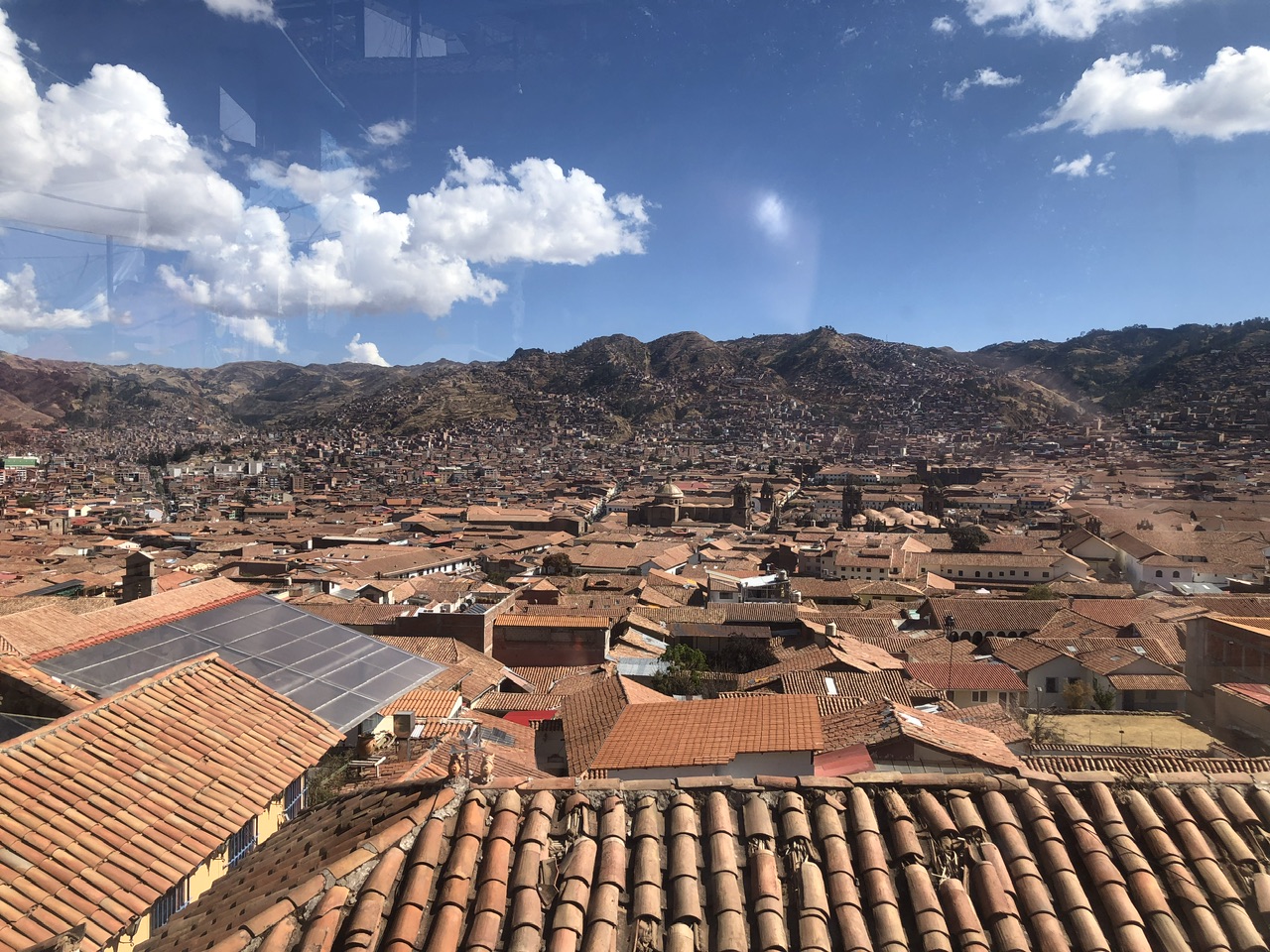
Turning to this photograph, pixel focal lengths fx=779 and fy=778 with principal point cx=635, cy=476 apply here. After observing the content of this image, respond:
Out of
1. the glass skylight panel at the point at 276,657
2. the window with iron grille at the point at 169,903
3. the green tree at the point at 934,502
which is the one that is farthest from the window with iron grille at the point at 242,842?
the green tree at the point at 934,502

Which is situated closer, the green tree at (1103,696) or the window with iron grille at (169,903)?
the window with iron grille at (169,903)

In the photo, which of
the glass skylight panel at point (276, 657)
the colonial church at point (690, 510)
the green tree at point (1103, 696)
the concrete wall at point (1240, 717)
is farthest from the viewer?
the colonial church at point (690, 510)

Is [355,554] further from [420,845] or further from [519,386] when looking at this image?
[519,386]

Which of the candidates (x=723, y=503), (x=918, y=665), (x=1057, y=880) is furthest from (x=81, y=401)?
(x=1057, y=880)

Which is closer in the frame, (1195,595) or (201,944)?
(201,944)

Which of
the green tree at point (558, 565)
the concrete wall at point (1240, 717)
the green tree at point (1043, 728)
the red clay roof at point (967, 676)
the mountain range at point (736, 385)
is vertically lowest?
the green tree at point (558, 565)

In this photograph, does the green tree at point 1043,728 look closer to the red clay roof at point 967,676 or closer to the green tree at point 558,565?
the red clay roof at point 967,676

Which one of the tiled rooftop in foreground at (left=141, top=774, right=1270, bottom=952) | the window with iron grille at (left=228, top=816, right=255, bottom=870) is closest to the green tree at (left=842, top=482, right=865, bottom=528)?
the window with iron grille at (left=228, top=816, right=255, bottom=870)
